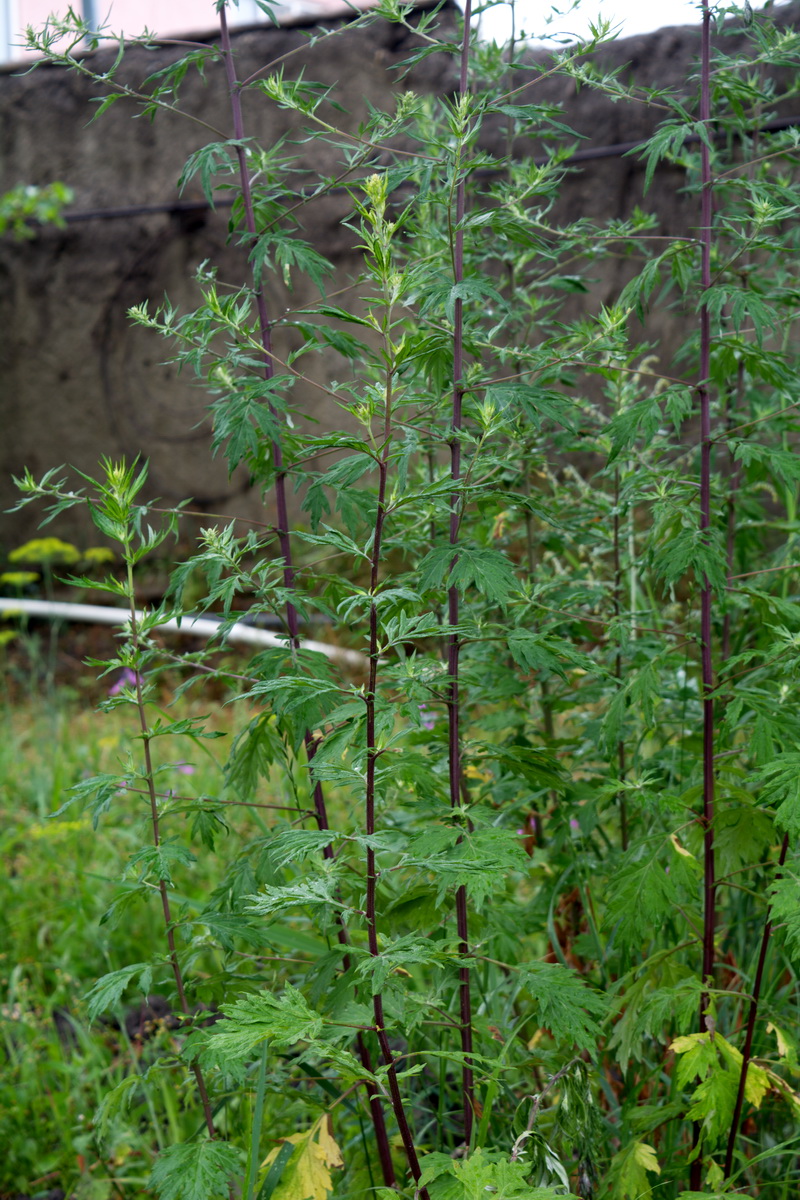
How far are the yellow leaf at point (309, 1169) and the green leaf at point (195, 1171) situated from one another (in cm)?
6

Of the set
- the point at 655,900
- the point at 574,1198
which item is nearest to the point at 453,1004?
the point at 655,900

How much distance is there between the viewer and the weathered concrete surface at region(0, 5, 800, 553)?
5.57m

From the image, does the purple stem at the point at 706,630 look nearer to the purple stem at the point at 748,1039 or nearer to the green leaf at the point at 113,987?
the purple stem at the point at 748,1039

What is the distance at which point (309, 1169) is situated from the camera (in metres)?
1.25

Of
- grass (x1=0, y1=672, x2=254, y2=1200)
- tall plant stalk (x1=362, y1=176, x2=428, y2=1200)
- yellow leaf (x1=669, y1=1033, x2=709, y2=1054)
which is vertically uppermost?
tall plant stalk (x1=362, y1=176, x2=428, y2=1200)

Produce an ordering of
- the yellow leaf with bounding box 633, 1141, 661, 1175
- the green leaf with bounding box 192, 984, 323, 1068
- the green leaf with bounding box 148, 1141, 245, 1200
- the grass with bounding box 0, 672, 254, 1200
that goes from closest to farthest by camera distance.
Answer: the green leaf with bounding box 192, 984, 323, 1068
the green leaf with bounding box 148, 1141, 245, 1200
the yellow leaf with bounding box 633, 1141, 661, 1175
the grass with bounding box 0, 672, 254, 1200

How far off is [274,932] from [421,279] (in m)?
1.08

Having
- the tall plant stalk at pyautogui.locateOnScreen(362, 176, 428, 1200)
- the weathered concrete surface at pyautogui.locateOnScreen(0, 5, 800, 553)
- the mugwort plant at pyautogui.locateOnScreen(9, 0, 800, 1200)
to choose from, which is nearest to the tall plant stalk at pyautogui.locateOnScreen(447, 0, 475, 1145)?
the mugwort plant at pyautogui.locateOnScreen(9, 0, 800, 1200)

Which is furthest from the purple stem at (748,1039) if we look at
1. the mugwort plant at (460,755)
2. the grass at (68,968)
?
the grass at (68,968)

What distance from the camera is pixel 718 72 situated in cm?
147

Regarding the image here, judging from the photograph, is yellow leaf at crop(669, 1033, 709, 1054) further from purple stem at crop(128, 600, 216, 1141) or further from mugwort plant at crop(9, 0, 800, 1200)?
purple stem at crop(128, 600, 216, 1141)

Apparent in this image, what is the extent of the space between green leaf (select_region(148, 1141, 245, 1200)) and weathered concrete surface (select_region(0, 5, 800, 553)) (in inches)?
173

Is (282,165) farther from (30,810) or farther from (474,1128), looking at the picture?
(30,810)

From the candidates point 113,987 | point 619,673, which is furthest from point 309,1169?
point 619,673
